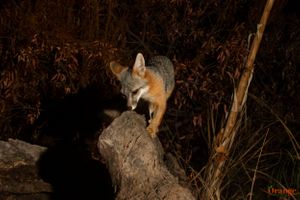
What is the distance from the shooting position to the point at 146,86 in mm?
5684

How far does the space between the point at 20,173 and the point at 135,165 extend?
2.11 meters

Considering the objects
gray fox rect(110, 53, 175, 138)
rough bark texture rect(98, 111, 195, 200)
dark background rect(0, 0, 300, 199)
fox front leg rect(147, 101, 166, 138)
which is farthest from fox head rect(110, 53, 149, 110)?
dark background rect(0, 0, 300, 199)

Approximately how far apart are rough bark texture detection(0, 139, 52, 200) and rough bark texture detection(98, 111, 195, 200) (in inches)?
55.8

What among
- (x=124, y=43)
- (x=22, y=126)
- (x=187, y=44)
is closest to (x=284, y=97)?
(x=187, y=44)

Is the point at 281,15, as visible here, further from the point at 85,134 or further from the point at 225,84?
the point at 85,134

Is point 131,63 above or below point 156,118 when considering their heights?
below

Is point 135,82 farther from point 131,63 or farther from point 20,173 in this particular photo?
point 131,63

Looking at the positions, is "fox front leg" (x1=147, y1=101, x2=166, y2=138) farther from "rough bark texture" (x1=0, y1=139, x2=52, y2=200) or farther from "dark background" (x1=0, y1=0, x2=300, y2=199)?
"rough bark texture" (x1=0, y1=139, x2=52, y2=200)

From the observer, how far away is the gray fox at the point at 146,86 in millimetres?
5551

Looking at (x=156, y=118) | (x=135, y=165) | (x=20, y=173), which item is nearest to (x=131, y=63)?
(x=156, y=118)

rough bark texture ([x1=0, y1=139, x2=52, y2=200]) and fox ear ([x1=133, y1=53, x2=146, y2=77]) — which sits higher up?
fox ear ([x1=133, y1=53, x2=146, y2=77])

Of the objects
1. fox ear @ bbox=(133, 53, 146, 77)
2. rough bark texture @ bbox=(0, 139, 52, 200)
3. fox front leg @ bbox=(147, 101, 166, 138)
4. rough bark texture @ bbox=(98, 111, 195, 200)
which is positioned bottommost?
rough bark texture @ bbox=(0, 139, 52, 200)

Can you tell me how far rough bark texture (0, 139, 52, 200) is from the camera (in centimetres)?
560

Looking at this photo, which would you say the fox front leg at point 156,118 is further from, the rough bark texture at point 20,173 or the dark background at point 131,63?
the rough bark texture at point 20,173
